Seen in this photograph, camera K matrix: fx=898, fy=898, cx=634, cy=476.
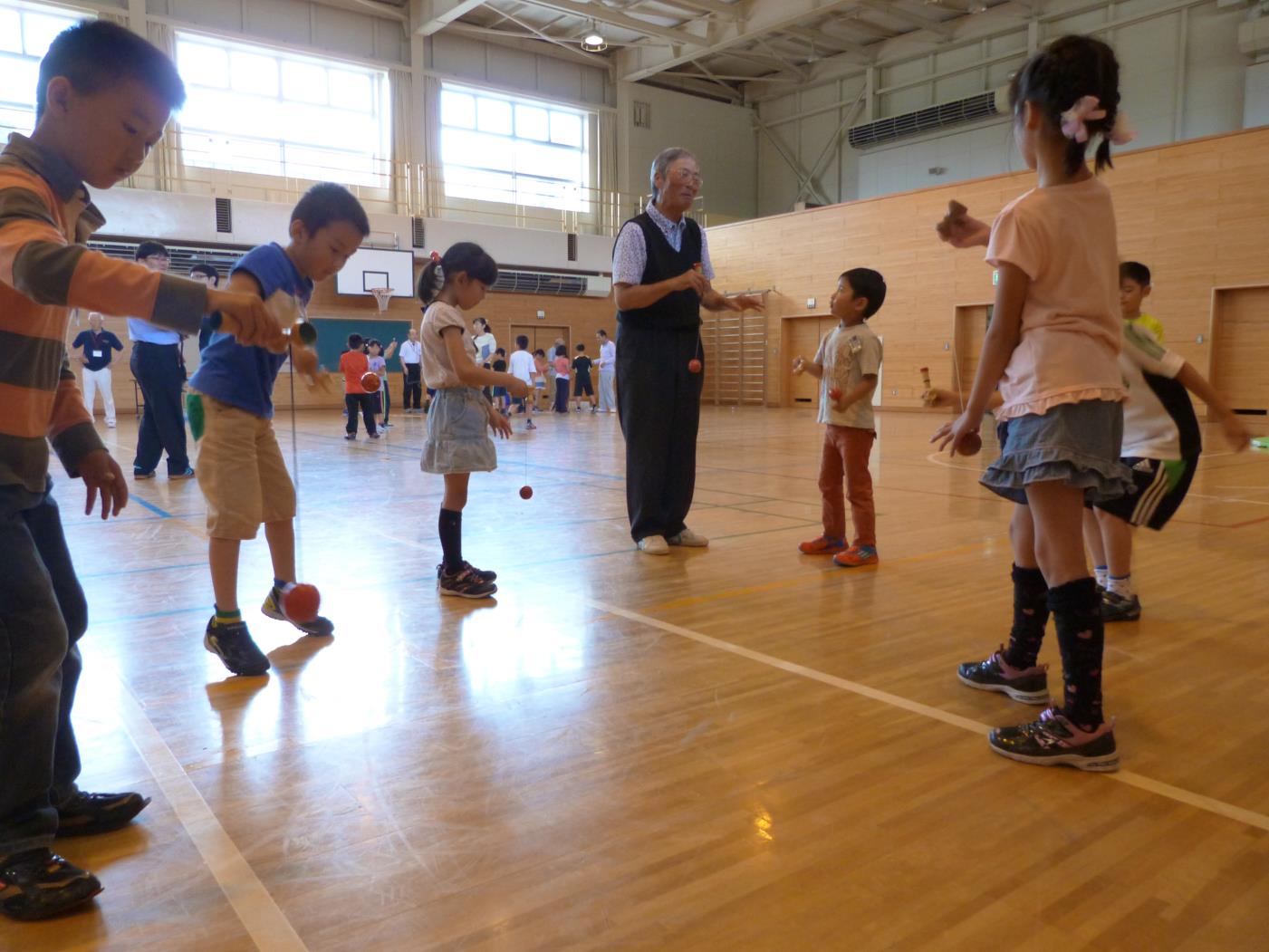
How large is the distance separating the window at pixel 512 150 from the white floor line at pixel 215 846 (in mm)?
17776

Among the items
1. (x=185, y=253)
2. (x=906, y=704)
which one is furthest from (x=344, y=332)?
(x=906, y=704)

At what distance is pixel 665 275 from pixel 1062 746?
2585 mm

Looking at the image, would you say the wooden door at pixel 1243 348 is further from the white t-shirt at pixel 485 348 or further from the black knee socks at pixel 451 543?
the black knee socks at pixel 451 543

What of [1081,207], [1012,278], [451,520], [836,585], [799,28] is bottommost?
[836,585]

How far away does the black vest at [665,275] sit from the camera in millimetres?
3789

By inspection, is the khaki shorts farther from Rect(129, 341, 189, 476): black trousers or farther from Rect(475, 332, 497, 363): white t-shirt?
Rect(475, 332, 497, 363): white t-shirt

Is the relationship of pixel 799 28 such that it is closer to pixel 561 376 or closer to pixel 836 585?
pixel 561 376

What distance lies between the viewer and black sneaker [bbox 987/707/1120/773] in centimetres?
173

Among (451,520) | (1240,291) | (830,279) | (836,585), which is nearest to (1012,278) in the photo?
(836,585)

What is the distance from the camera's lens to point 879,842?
1.44 metres

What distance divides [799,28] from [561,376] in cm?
914

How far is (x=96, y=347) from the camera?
9.83m

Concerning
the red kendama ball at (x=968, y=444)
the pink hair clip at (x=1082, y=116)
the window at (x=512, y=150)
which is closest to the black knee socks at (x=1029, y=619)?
the red kendama ball at (x=968, y=444)

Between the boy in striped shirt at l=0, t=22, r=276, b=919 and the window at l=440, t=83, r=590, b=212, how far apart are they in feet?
58.8
